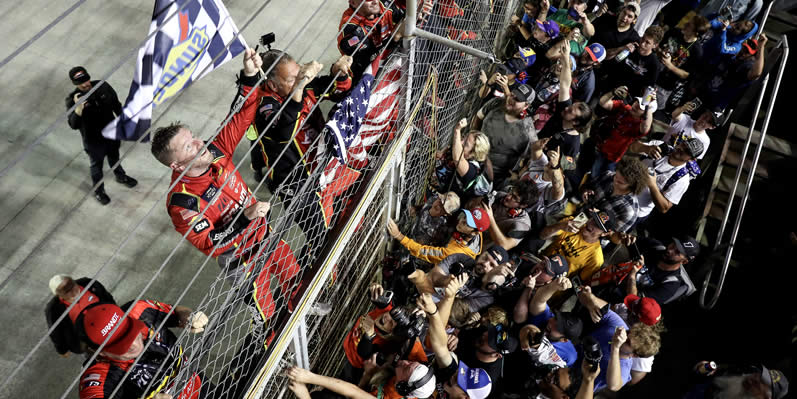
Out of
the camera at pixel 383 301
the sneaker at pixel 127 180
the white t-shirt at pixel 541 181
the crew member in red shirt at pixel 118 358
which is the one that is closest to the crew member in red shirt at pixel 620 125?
the white t-shirt at pixel 541 181

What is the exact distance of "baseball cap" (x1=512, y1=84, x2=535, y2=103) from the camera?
15.2 ft

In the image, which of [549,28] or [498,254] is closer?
[498,254]

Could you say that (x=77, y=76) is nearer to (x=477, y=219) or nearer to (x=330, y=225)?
(x=330, y=225)

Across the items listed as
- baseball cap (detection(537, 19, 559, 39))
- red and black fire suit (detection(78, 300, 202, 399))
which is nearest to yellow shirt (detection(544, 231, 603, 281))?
baseball cap (detection(537, 19, 559, 39))

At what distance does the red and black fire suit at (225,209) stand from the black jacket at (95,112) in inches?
72.4

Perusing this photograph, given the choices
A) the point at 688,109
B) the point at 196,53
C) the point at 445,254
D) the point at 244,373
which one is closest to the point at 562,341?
the point at 445,254

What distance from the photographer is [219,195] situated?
3.21 metres

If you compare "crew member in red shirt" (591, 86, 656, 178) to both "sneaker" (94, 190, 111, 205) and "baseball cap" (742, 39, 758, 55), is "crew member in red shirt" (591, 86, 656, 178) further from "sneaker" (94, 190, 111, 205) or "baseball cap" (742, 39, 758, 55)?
"sneaker" (94, 190, 111, 205)

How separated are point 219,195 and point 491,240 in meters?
2.24

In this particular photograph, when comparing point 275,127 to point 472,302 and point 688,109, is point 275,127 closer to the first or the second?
point 472,302

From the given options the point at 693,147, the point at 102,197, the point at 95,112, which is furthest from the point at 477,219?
the point at 102,197

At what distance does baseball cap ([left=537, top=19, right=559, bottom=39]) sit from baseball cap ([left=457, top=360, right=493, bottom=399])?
387 cm

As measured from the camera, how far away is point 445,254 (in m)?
3.94

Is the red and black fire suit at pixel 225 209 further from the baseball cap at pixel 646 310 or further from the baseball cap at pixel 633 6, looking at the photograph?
the baseball cap at pixel 633 6
